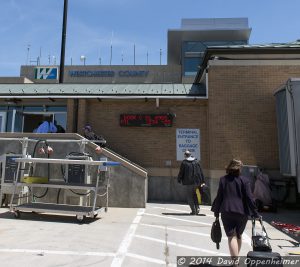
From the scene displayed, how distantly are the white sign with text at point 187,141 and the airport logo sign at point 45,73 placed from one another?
26808 mm

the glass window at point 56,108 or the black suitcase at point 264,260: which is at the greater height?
the glass window at point 56,108

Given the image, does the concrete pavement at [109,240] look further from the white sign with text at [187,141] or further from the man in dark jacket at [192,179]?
the white sign with text at [187,141]

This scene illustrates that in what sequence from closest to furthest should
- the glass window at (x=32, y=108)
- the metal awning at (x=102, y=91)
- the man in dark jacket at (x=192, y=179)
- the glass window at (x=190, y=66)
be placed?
the man in dark jacket at (x=192, y=179) < the metal awning at (x=102, y=91) < the glass window at (x=32, y=108) < the glass window at (x=190, y=66)

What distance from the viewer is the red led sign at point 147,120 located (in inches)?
565

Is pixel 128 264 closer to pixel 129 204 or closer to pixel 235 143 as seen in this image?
pixel 129 204

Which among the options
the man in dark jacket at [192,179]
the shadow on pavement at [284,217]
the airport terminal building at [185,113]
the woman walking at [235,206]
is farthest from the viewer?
the airport terminal building at [185,113]

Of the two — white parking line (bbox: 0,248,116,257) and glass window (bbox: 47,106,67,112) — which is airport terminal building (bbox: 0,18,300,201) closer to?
glass window (bbox: 47,106,67,112)

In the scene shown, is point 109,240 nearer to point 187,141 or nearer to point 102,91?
point 187,141

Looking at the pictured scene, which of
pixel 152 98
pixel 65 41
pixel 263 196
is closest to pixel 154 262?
pixel 263 196

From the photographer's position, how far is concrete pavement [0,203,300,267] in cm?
548

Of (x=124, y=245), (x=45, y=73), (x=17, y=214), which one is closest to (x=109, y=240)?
(x=124, y=245)

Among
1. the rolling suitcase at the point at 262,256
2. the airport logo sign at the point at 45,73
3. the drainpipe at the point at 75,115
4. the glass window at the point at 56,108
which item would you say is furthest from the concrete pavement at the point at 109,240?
the airport logo sign at the point at 45,73

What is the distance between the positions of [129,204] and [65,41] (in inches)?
567

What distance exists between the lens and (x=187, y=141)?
14219 mm
